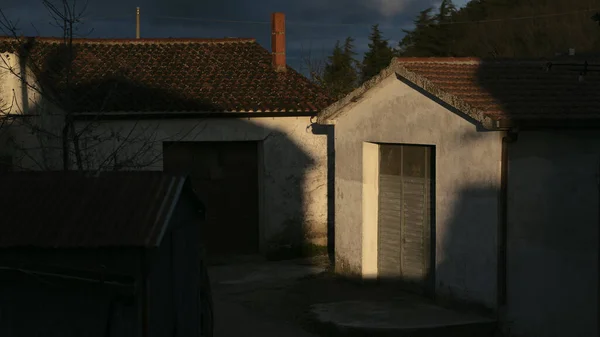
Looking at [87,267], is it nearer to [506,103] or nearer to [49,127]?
[506,103]

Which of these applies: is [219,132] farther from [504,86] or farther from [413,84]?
[504,86]

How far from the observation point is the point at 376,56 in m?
44.1

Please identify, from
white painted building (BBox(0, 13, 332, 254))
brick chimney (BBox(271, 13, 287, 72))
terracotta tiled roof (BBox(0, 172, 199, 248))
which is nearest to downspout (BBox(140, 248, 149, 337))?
terracotta tiled roof (BBox(0, 172, 199, 248))

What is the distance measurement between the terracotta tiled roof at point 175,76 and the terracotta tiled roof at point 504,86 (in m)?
4.72

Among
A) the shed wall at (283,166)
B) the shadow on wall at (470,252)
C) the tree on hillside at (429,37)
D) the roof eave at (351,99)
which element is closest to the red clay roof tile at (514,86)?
the roof eave at (351,99)

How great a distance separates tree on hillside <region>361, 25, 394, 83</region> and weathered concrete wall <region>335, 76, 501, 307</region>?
26.7 meters

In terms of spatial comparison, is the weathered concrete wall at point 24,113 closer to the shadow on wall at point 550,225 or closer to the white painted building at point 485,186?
the white painted building at point 485,186

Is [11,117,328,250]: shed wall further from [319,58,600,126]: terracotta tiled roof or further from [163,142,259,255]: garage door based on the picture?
[319,58,600,126]: terracotta tiled roof

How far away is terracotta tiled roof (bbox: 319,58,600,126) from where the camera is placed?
37.4 ft

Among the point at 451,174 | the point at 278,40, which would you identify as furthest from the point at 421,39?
the point at 451,174

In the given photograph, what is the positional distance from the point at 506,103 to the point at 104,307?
6.92 m

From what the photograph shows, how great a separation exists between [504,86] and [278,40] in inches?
352

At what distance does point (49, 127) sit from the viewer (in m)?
18.5

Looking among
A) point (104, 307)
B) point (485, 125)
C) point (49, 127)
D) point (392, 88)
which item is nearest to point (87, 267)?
point (104, 307)
